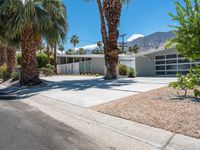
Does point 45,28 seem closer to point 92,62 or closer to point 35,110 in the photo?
point 35,110

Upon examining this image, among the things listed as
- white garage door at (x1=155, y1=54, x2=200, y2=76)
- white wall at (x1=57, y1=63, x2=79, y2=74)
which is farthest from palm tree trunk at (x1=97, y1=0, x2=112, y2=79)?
white wall at (x1=57, y1=63, x2=79, y2=74)

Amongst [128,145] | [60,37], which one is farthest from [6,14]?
[128,145]

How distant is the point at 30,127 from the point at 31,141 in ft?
3.79

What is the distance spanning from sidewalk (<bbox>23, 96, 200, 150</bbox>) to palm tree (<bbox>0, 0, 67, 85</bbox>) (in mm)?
9734

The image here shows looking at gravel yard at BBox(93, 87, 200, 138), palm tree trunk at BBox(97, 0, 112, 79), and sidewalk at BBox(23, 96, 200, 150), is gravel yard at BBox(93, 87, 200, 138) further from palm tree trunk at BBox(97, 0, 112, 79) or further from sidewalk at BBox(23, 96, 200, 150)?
palm tree trunk at BBox(97, 0, 112, 79)

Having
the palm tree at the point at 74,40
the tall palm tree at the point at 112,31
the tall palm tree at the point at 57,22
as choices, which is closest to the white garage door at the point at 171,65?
the tall palm tree at the point at 112,31

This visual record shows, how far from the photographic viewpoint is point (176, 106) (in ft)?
22.3

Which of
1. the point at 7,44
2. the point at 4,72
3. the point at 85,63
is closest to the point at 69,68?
the point at 85,63

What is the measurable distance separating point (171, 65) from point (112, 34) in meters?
7.70

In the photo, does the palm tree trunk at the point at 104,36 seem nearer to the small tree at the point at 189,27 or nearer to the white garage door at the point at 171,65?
the white garage door at the point at 171,65

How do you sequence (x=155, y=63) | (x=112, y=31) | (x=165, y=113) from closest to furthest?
(x=165, y=113) → (x=112, y=31) → (x=155, y=63)

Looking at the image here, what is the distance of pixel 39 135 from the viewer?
5.11m

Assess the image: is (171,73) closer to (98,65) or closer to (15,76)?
(98,65)

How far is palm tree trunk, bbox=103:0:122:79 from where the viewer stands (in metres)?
19.0
